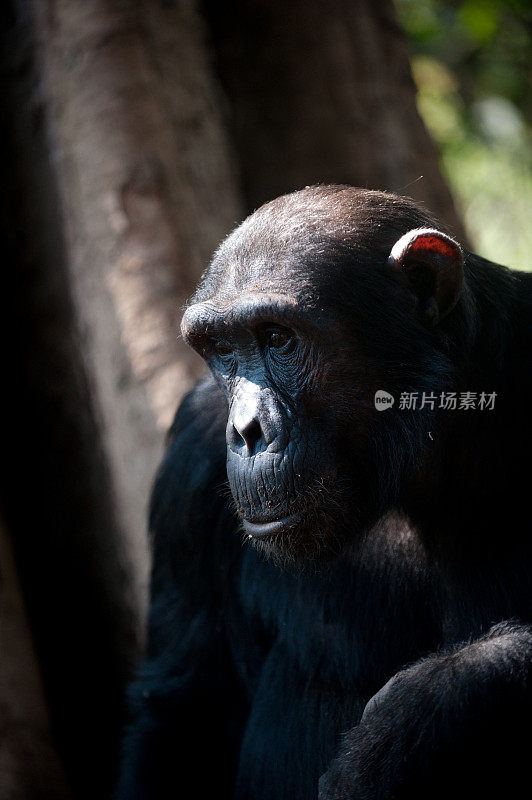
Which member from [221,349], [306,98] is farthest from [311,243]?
[306,98]

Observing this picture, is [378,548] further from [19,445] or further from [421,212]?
[19,445]

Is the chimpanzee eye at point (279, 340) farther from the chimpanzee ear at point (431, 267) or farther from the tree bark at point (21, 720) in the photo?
the tree bark at point (21, 720)

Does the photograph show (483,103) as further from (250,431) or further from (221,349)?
(250,431)

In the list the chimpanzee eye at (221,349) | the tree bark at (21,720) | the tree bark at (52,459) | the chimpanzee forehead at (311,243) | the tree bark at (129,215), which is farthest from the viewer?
the tree bark at (52,459)

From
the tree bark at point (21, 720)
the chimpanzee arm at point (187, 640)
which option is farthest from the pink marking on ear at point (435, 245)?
the tree bark at point (21, 720)

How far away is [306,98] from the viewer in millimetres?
6652

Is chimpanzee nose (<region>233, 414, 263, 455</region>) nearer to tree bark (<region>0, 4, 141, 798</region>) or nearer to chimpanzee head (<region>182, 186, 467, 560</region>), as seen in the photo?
chimpanzee head (<region>182, 186, 467, 560</region>)

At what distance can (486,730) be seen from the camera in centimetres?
271

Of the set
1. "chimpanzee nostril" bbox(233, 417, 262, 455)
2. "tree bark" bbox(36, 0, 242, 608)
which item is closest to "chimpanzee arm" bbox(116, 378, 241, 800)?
"chimpanzee nostril" bbox(233, 417, 262, 455)

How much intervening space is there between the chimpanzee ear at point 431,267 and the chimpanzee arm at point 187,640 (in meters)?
1.04

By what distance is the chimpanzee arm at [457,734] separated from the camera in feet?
8.89

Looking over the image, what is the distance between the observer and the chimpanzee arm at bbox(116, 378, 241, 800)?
374 cm

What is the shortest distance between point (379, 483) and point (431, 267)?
0.75 metres

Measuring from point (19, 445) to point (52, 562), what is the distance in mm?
748
